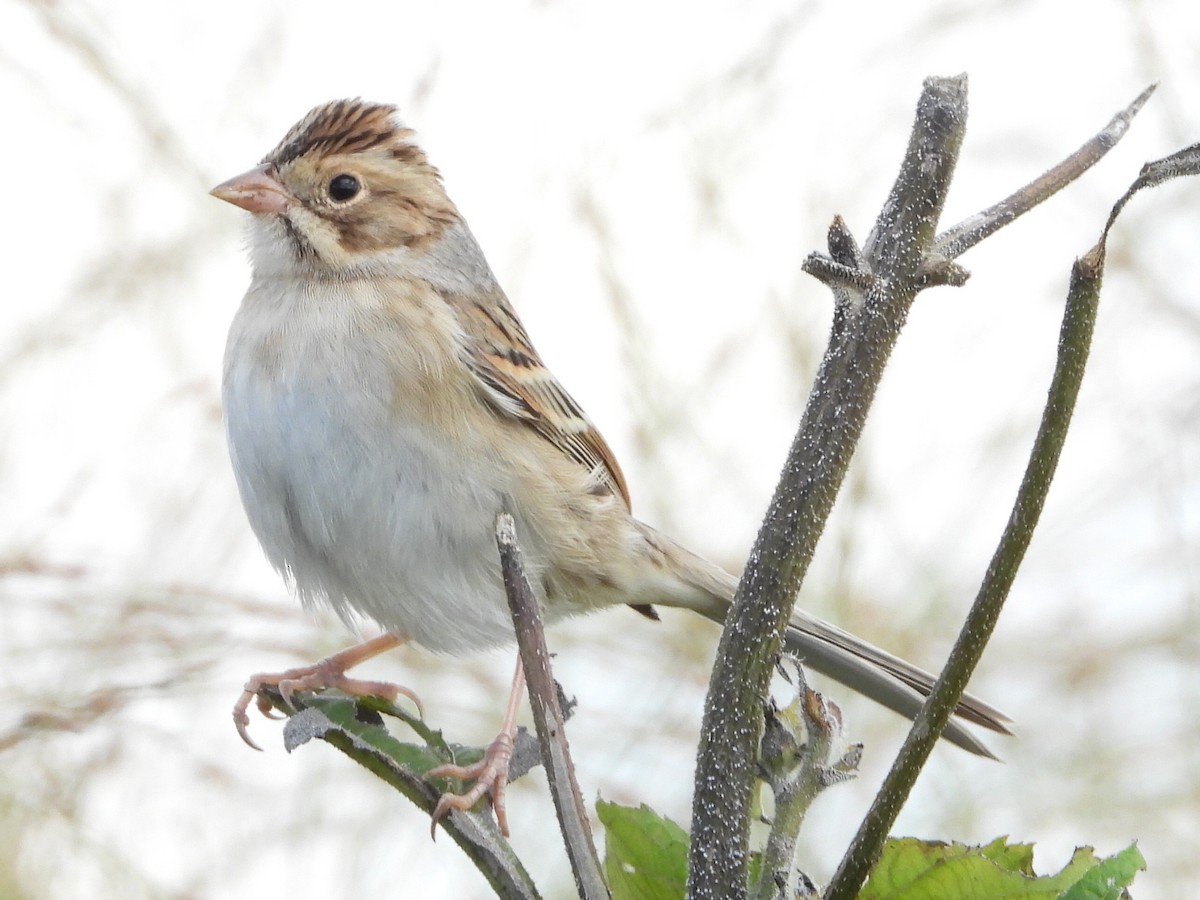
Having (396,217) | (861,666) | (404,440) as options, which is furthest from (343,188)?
(861,666)

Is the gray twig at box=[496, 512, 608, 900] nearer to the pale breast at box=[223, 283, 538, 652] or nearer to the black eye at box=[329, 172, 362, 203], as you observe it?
the pale breast at box=[223, 283, 538, 652]

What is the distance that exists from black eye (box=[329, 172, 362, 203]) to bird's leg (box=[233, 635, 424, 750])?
76cm

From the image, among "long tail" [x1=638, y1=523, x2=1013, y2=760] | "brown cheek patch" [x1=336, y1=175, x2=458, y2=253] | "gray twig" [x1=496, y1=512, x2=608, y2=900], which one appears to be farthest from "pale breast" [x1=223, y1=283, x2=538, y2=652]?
"gray twig" [x1=496, y1=512, x2=608, y2=900]

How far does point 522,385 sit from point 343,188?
47cm

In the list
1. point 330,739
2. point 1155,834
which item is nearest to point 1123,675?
point 1155,834

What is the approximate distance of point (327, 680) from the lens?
2.15 meters

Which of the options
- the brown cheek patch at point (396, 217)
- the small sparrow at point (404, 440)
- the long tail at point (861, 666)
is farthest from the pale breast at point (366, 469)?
the long tail at point (861, 666)

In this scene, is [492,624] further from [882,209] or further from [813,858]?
[882,209]

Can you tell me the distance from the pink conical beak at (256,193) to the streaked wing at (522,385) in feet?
1.05

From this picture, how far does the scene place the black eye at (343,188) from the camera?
246cm

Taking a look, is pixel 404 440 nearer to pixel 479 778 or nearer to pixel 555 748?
pixel 479 778

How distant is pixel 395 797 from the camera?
2969 mm

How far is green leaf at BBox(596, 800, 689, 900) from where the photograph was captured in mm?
842

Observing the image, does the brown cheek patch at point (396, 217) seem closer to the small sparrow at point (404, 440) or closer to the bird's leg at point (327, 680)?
the small sparrow at point (404, 440)
